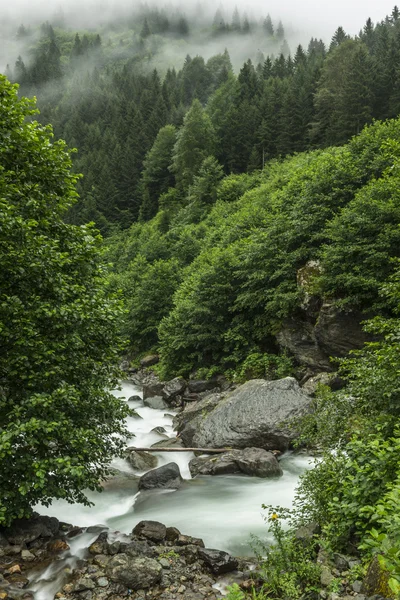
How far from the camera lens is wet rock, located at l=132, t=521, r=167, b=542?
9.91m

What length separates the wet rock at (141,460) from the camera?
1528 cm

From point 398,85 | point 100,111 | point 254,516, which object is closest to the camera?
point 254,516

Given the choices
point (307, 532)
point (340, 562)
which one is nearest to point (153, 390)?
point (307, 532)

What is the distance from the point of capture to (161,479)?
44.9ft

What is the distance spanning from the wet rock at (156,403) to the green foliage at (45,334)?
1380cm

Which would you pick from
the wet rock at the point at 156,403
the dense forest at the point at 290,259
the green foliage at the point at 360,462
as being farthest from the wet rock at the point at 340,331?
the wet rock at the point at 156,403

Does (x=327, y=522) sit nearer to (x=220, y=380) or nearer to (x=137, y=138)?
(x=220, y=380)

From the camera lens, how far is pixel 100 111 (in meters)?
116

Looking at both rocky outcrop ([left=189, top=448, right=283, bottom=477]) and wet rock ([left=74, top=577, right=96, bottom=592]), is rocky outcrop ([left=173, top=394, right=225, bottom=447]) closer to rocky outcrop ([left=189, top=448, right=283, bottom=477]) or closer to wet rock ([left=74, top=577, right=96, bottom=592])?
rocky outcrop ([left=189, top=448, right=283, bottom=477])

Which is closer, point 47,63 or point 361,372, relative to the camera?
point 361,372

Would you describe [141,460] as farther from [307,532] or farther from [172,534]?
[307,532]

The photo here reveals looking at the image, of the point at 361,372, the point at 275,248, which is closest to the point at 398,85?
the point at 275,248

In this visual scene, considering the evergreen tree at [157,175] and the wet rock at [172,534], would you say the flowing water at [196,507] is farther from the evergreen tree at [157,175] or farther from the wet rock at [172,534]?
the evergreen tree at [157,175]

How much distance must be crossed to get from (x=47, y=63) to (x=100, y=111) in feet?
269
